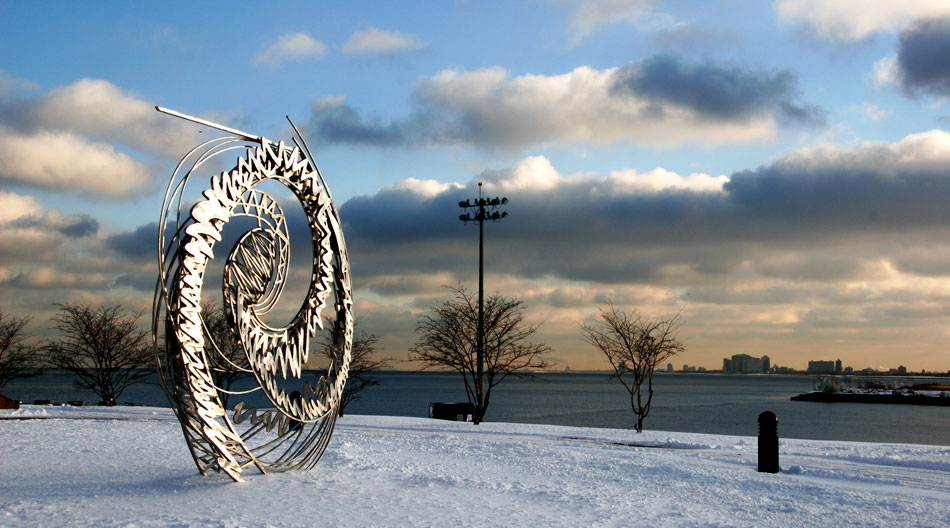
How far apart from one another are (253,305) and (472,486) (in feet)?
12.5

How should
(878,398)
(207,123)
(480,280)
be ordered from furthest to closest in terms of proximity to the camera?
(878,398)
(480,280)
(207,123)

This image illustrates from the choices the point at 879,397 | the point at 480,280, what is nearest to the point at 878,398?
the point at 879,397

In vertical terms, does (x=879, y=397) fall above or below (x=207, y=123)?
below

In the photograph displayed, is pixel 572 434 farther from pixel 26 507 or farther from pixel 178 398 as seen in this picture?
pixel 26 507

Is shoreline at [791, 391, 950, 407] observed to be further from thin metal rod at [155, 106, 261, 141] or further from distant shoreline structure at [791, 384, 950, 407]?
thin metal rod at [155, 106, 261, 141]

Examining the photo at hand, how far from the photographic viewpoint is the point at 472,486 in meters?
9.88

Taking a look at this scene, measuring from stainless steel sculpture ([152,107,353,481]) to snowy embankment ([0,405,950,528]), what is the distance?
2.36 feet

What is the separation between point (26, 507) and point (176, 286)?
9.24 feet

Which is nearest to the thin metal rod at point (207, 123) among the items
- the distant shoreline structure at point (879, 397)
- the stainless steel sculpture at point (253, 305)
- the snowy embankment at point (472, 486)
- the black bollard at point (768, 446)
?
the stainless steel sculpture at point (253, 305)

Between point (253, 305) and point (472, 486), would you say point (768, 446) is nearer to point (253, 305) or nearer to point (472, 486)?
point (472, 486)

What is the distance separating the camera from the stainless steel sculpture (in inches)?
352

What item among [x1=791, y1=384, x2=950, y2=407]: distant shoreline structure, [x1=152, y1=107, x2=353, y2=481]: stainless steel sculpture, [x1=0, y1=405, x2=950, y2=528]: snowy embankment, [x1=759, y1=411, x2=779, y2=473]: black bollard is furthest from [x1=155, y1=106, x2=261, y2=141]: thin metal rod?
[x1=791, y1=384, x2=950, y2=407]: distant shoreline structure

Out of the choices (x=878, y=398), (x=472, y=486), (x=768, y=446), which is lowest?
(x=878, y=398)

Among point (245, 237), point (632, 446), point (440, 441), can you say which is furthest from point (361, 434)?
point (245, 237)
